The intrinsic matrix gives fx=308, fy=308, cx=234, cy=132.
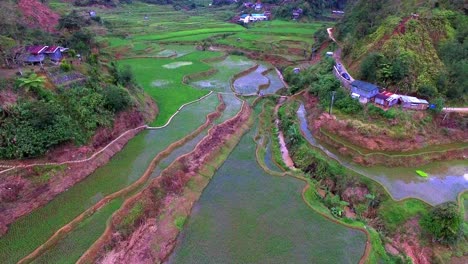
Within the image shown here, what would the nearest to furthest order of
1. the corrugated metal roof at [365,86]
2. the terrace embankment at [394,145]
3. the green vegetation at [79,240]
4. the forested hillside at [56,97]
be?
the green vegetation at [79,240], the forested hillside at [56,97], the terrace embankment at [394,145], the corrugated metal roof at [365,86]

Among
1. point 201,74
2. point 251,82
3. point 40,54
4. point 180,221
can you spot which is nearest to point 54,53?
point 40,54

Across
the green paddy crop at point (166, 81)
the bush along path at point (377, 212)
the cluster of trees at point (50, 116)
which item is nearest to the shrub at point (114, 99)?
the cluster of trees at point (50, 116)

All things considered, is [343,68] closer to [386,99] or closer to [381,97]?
[381,97]

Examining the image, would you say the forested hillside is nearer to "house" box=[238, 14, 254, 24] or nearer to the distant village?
the distant village

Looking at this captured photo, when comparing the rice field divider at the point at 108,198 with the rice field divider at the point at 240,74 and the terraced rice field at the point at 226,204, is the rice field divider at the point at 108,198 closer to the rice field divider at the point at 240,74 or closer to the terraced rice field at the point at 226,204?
the terraced rice field at the point at 226,204

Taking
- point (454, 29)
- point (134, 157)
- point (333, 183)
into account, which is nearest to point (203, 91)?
point (134, 157)

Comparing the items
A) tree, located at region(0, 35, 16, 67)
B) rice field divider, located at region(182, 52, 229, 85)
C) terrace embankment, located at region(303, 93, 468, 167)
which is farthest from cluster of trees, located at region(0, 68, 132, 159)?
terrace embankment, located at region(303, 93, 468, 167)
